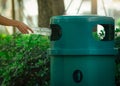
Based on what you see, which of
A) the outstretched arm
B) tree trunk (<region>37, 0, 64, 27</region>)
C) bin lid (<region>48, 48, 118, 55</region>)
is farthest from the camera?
tree trunk (<region>37, 0, 64, 27</region>)

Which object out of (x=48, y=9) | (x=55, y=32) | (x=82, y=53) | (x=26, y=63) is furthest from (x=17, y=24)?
(x=48, y=9)

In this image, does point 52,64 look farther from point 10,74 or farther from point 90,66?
point 10,74

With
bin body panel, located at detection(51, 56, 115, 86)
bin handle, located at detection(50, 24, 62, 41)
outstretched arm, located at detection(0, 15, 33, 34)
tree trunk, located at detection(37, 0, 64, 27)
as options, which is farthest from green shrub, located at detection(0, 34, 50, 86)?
tree trunk, located at detection(37, 0, 64, 27)

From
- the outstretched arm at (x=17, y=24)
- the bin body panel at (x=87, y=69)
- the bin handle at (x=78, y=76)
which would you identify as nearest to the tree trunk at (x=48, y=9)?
the outstretched arm at (x=17, y=24)

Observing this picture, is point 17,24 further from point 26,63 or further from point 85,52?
point 85,52

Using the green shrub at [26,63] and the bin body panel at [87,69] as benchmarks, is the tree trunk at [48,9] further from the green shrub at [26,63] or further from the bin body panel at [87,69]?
the bin body panel at [87,69]

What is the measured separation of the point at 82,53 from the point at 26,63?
157 cm

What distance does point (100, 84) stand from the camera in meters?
4.76

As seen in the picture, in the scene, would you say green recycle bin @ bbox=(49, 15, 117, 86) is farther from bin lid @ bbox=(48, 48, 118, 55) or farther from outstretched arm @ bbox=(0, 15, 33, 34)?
outstretched arm @ bbox=(0, 15, 33, 34)

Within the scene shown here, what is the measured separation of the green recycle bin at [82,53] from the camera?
466 centimetres

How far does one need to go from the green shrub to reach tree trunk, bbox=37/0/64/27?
2.74 meters

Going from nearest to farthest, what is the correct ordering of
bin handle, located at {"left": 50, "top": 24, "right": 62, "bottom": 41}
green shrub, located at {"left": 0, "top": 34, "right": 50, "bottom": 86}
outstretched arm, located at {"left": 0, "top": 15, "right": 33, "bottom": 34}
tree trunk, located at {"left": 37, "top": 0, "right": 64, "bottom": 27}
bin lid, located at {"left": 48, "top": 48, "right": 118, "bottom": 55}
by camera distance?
bin lid, located at {"left": 48, "top": 48, "right": 118, "bottom": 55}
bin handle, located at {"left": 50, "top": 24, "right": 62, "bottom": 41}
outstretched arm, located at {"left": 0, "top": 15, "right": 33, "bottom": 34}
green shrub, located at {"left": 0, "top": 34, "right": 50, "bottom": 86}
tree trunk, located at {"left": 37, "top": 0, "right": 64, "bottom": 27}

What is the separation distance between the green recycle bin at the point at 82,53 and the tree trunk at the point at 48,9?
15.1 feet

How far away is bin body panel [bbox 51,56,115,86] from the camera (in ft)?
15.4
